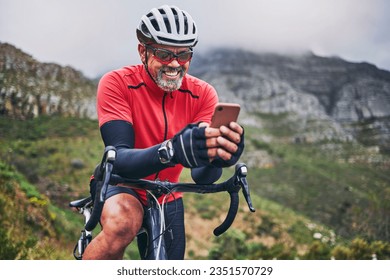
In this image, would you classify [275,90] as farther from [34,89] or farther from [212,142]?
[212,142]

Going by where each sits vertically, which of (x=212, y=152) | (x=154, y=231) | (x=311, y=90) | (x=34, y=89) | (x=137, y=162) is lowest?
(x=311, y=90)

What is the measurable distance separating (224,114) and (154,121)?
0.69 meters

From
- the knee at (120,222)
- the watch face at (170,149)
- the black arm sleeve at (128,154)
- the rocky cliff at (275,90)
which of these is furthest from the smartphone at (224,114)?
the rocky cliff at (275,90)

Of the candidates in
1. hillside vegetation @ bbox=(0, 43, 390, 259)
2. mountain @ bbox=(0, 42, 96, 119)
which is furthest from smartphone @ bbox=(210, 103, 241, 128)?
mountain @ bbox=(0, 42, 96, 119)

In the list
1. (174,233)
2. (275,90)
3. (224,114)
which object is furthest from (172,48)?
(275,90)

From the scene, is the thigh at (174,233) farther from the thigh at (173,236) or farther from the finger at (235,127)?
the finger at (235,127)

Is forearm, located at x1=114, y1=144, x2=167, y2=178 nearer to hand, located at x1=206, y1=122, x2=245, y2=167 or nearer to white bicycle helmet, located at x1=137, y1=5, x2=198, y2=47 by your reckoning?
hand, located at x1=206, y1=122, x2=245, y2=167

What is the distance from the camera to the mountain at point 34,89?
26.9 ft

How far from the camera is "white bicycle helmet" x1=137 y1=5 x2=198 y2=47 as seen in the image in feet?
6.08

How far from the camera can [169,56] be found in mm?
1878

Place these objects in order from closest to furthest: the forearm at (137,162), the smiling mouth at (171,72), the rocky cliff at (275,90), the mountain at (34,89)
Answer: the forearm at (137,162) < the smiling mouth at (171,72) < the mountain at (34,89) < the rocky cliff at (275,90)

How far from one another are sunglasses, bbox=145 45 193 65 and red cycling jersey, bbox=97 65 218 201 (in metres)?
0.17

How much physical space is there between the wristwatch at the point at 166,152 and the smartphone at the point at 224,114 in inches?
7.5
